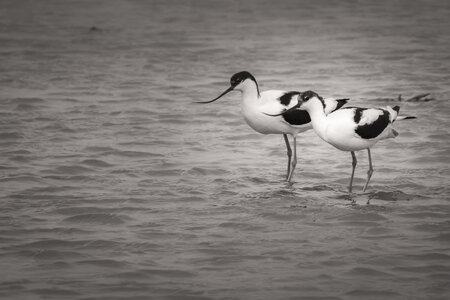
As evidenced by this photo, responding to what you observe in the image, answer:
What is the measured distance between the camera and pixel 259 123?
11922mm

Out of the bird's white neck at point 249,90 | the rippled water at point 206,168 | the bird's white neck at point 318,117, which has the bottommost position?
the rippled water at point 206,168

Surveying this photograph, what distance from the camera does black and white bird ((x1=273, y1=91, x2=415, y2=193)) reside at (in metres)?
10.8

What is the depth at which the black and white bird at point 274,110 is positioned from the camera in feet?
38.4

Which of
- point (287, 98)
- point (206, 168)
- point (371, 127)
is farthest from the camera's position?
point (206, 168)

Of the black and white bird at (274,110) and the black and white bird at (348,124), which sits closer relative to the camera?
the black and white bird at (348,124)

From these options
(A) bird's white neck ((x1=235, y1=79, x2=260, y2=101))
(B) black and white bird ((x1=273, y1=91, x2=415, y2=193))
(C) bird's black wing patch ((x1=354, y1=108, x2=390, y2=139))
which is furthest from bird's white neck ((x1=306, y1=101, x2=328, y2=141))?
(A) bird's white neck ((x1=235, y1=79, x2=260, y2=101))

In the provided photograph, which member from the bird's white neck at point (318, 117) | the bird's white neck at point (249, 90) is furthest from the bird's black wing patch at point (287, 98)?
the bird's white neck at point (318, 117)

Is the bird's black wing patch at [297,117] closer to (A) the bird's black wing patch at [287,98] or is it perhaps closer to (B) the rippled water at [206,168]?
(A) the bird's black wing patch at [287,98]

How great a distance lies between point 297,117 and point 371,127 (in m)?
1.07

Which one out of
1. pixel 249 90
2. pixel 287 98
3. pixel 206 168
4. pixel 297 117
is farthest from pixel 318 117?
pixel 206 168

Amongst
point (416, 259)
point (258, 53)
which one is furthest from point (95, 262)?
point (258, 53)

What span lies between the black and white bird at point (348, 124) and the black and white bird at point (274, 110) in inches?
18.3

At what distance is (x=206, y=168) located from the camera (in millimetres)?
11930

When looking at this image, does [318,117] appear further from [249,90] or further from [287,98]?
[249,90]
